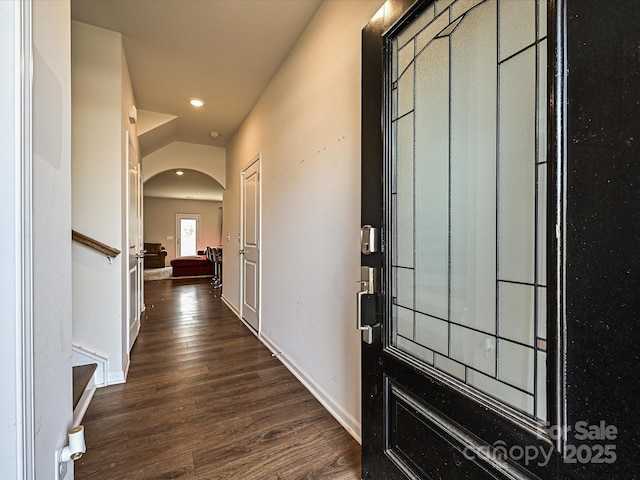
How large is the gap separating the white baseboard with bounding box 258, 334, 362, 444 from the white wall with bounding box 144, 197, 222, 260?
393 inches

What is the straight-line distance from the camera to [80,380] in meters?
1.75

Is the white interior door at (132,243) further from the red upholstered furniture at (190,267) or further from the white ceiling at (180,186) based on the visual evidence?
the red upholstered furniture at (190,267)

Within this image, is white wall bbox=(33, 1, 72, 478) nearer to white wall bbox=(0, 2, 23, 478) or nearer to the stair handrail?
white wall bbox=(0, 2, 23, 478)

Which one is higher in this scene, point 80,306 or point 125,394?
point 80,306

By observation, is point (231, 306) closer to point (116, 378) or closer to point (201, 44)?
point (116, 378)

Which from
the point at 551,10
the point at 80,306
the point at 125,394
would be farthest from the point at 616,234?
the point at 80,306

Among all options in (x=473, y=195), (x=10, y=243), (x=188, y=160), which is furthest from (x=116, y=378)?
(x=188, y=160)

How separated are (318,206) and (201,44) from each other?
67.3 inches

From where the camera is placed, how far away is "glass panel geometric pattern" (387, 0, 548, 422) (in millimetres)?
710

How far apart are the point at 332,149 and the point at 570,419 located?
5.30ft

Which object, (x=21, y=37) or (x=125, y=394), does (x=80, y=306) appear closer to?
(x=125, y=394)

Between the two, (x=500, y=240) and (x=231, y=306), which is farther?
(x=231, y=306)

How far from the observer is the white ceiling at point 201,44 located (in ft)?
6.68

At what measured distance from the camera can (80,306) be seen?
7.33 feet
